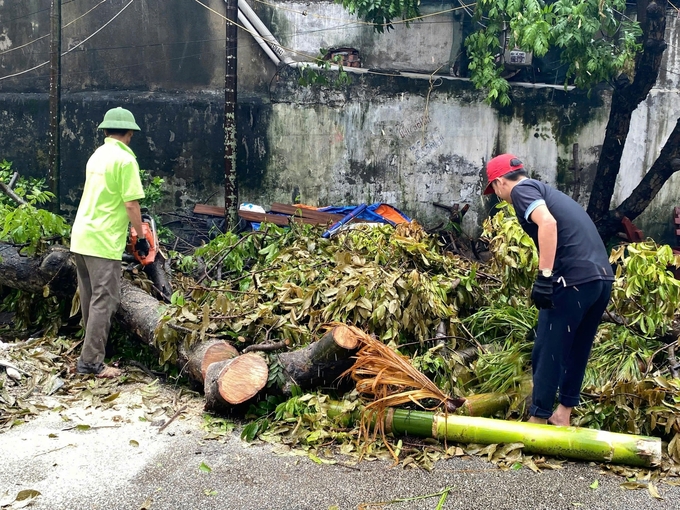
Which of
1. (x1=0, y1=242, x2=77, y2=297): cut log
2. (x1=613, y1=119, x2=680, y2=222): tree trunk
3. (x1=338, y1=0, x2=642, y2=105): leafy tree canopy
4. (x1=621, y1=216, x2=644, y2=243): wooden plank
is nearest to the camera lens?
(x1=0, y1=242, x2=77, y2=297): cut log

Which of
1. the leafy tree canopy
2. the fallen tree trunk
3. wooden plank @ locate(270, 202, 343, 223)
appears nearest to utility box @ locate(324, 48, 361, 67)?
the leafy tree canopy

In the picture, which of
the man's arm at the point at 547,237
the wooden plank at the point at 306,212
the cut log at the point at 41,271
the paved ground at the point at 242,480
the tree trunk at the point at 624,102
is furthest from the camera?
the wooden plank at the point at 306,212

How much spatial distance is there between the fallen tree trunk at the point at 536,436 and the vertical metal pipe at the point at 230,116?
5.59 m

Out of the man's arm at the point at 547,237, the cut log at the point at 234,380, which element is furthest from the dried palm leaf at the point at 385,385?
the man's arm at the point at 547,237

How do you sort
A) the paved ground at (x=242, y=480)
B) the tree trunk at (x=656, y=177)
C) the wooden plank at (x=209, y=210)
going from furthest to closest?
the wooden plank at (x=209, y=210) < the tree trunk at (x=656, y=177) < the paved ground at (x=242, y=480)

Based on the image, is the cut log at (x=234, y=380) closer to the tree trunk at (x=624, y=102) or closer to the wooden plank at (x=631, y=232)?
the tree trunk at (x=624, y=102)

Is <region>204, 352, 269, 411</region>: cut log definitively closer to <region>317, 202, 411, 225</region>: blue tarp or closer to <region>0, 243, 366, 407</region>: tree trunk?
<region>0, 243, 366, 407</region>: tree trunk

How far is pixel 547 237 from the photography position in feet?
11.9

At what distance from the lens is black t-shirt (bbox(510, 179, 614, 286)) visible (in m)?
3.67

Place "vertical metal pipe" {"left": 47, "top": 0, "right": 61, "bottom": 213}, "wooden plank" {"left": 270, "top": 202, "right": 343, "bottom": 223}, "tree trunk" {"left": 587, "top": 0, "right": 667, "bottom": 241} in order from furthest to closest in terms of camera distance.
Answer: "wooden plank" {"left": 270, "top": 202, "right": 343, "bottom": 223}
"vertical metal pipe" {"left": 47, "top": 0, "right": 61, "bottom": 213}
"tree trunk" {"left": 587, "top": 0, "right": 667, "bottom": 241}

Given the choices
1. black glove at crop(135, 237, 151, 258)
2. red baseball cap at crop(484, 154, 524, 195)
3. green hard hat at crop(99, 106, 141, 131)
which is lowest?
black glove at crop(135, 237, 151, 258)

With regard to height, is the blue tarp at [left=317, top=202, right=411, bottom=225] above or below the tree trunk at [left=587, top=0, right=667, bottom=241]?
below

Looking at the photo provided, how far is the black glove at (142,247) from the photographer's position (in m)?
5.23

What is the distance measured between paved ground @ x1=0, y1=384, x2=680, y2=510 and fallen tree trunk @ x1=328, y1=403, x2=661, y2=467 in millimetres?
112
